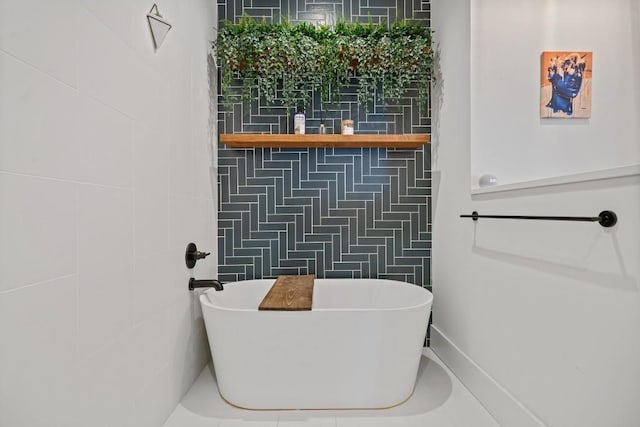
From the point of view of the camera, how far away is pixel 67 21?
1.00m

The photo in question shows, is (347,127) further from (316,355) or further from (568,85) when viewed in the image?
(316,355)

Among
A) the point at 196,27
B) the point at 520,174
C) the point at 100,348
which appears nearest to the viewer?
the point at 100,348

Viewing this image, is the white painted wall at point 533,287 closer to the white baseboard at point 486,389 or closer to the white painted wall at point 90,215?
the white baseboard at point 486,389

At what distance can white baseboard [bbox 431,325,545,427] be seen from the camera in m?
1.47

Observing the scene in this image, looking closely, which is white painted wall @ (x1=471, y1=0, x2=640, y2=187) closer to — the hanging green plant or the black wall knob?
the hanging green plant

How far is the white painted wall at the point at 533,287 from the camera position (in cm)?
104

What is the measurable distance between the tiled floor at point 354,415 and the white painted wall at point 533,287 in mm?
109

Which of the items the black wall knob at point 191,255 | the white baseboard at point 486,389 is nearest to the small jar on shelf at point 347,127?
the black wall knob at point 191,255

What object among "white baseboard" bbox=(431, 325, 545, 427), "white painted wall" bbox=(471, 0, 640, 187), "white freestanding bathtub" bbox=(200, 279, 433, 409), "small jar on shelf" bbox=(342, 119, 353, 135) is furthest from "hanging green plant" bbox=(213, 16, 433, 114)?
"white baseboard" bbox=(431, 325, 545, 427)

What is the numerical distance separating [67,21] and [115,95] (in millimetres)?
268

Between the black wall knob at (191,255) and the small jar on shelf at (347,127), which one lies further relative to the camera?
the small jar on shelf at (347,127)

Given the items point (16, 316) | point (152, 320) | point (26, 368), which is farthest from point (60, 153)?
point (152, 320)

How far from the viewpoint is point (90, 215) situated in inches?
43.8

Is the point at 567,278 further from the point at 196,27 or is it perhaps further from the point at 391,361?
the point at 196,27
